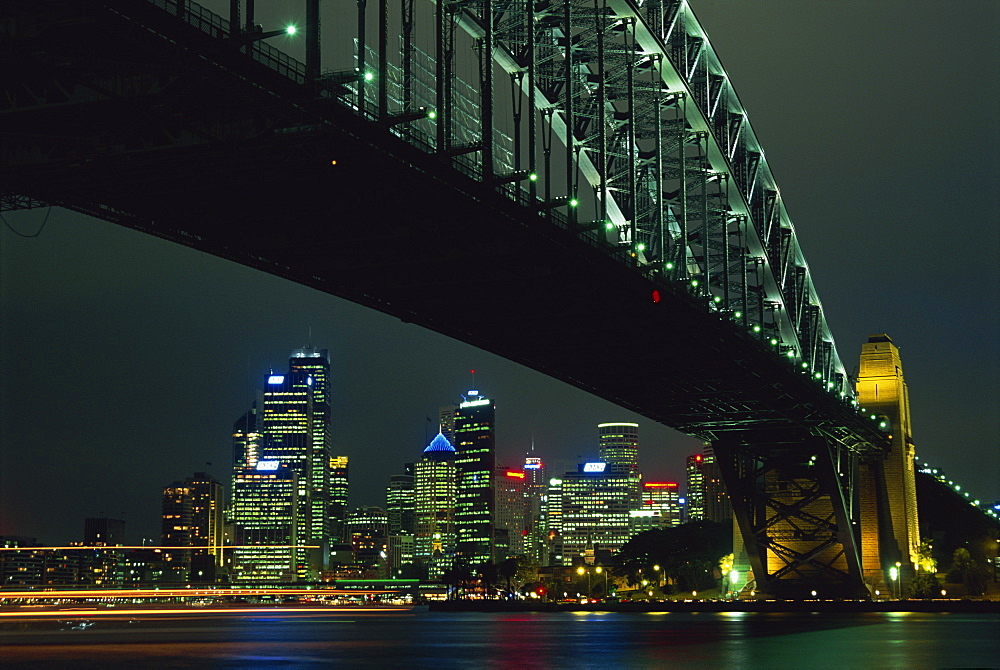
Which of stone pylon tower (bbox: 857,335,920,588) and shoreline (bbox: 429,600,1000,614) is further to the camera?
stone pylon tower (bbox: 857,335,920,588)

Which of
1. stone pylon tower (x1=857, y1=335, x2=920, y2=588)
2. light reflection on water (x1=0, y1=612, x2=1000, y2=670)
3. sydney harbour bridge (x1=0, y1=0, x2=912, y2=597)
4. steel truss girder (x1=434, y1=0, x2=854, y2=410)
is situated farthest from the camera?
stone pylon tower (x1=857, y1=335, x2=920, y2=588)

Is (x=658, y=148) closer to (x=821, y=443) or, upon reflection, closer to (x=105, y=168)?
(x=105, y=168)

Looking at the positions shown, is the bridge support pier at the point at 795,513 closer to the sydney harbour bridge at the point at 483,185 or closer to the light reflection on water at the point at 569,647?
the sydney harbour bridge at the point at 483,185

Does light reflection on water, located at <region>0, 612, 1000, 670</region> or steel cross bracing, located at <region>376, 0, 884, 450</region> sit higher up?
steel cross bracing, located at <region>376, 0, 884, 450</region>

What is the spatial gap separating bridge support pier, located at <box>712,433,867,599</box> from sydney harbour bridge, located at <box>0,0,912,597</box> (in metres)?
0.24

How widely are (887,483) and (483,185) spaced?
62.6 m

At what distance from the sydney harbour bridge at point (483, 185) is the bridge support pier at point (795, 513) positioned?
0.24m

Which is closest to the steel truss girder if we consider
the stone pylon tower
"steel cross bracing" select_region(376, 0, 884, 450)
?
"steel cross bracing" select_region(376, 0, 884, 450)

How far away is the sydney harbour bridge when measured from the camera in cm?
3002

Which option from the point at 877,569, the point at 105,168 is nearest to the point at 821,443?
the point at 877,569

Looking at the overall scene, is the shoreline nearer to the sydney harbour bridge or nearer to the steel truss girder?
the sydney harbour bridge

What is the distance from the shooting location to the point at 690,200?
209 ft

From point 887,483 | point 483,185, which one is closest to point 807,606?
point 887,483

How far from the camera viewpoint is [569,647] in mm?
49219
